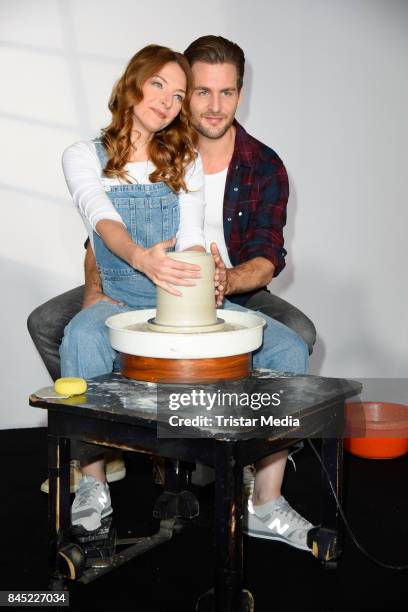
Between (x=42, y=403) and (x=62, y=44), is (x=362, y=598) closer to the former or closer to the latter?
(x=42, y=403)

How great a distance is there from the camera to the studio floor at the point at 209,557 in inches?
75.5

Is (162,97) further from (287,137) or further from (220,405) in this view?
(287,137)

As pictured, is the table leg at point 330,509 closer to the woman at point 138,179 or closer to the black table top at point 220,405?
the black table top at point 220,405

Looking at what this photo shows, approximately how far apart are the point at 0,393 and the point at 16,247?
2.24ft

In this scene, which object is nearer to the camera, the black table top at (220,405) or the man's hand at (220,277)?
the black table top at (220,405)

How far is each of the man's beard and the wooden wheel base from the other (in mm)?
1247

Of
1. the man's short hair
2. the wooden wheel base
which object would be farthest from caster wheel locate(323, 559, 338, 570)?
the man's short hair

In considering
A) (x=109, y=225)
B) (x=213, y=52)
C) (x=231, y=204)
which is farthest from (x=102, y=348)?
(x=213, y=52)

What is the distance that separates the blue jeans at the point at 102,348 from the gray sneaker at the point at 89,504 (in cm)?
34

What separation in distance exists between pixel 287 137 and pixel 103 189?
5.44ft

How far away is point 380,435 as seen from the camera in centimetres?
301

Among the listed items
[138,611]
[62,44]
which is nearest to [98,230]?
[138,611]

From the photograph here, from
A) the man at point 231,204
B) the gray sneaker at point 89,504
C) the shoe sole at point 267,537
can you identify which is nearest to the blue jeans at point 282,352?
the man at point 231,204

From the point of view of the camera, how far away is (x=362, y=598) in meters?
1.92
